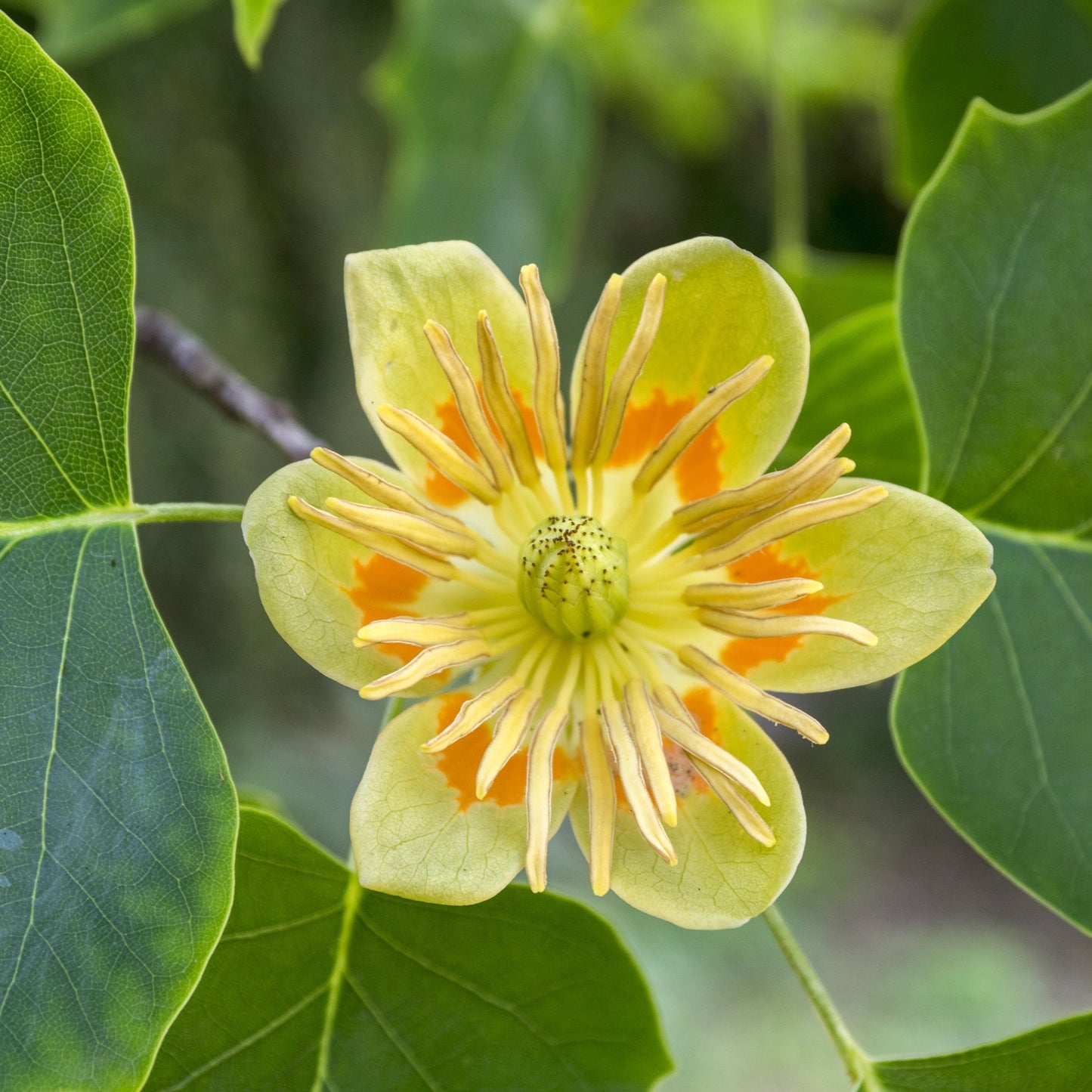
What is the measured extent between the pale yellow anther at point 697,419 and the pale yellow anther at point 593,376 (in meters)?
0.06

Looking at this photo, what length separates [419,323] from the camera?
1067 mm

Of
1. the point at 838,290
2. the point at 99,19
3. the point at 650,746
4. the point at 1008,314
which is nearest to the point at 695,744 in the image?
the point at 650,746

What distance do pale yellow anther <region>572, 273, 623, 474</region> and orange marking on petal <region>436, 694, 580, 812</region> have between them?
262 millimetres

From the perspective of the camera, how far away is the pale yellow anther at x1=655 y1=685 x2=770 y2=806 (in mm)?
936

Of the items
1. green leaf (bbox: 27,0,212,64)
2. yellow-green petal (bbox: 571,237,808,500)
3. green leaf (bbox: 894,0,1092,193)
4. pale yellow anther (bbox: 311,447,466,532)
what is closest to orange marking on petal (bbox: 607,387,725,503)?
yellow-green petal (bbox: 571,237,808,500)

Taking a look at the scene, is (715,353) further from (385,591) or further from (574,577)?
(385,591)

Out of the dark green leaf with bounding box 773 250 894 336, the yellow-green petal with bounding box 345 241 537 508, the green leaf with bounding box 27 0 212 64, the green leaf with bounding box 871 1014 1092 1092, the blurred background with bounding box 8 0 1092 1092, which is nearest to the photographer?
A: the yellow-green petal with bounding box 345 241 537 508

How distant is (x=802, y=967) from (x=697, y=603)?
399 mm

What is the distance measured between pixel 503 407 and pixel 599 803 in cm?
36

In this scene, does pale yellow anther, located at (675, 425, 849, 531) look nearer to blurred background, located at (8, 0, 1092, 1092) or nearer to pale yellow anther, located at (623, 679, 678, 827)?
pale yellow anther, located at (623, 679, 678, 827)

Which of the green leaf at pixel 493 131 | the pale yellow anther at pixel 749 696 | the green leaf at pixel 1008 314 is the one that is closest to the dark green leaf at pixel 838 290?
the green leaf at pixel 493 131

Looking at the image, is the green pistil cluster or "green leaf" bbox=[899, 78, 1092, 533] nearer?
the green pistil cluster

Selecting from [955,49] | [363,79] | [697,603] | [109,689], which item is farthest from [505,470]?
[363,79]

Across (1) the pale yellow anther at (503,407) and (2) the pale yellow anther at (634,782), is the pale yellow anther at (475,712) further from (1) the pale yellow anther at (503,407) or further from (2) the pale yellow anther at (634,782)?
(1) the pale yellow anther at (503,407)
